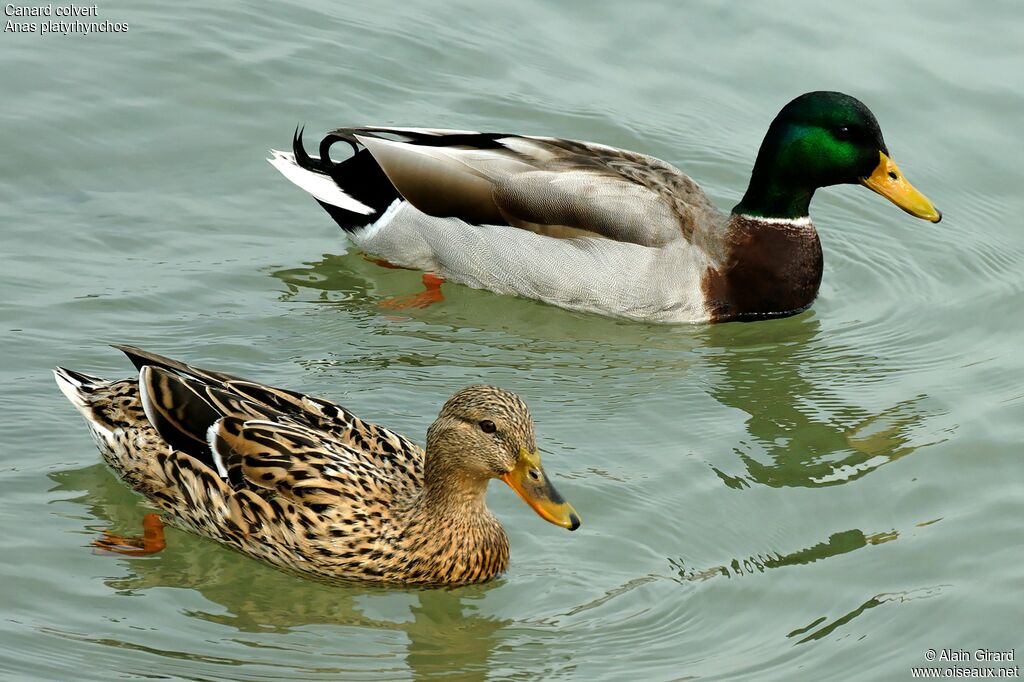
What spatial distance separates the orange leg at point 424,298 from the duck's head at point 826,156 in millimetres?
2042

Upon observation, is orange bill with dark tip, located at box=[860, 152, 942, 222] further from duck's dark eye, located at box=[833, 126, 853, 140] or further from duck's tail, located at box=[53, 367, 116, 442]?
duck's tail, located at box=[53, 367, 116, 442]

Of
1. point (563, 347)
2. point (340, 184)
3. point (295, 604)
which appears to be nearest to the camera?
point (295, 604)

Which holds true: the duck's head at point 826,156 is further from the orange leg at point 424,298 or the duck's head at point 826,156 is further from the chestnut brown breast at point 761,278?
the orange leg at point 424,298

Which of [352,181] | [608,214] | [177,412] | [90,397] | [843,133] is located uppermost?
[843,133]

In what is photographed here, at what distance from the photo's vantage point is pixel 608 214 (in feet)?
32.6

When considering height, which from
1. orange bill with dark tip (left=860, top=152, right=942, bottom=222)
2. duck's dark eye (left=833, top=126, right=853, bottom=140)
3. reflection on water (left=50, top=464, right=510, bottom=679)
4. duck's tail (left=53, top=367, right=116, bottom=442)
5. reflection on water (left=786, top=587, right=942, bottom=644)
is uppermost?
duck's dark eye (left=833, top=126, right=853, bottom=140)

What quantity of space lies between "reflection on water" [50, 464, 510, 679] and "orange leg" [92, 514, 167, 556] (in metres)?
0.05

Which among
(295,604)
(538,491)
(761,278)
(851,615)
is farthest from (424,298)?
(851,615)

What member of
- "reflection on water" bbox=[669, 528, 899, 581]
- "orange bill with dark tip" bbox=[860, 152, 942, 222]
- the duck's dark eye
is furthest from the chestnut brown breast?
"reflection on water" bbox=[669, 528, 899, 581]

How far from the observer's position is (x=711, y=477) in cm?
783

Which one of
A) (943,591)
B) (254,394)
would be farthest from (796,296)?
(254,394)

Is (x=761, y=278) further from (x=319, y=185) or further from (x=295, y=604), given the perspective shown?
(x=295, y=604)

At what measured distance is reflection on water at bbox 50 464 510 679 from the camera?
6.49 metres

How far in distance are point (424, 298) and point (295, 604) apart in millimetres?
3440
